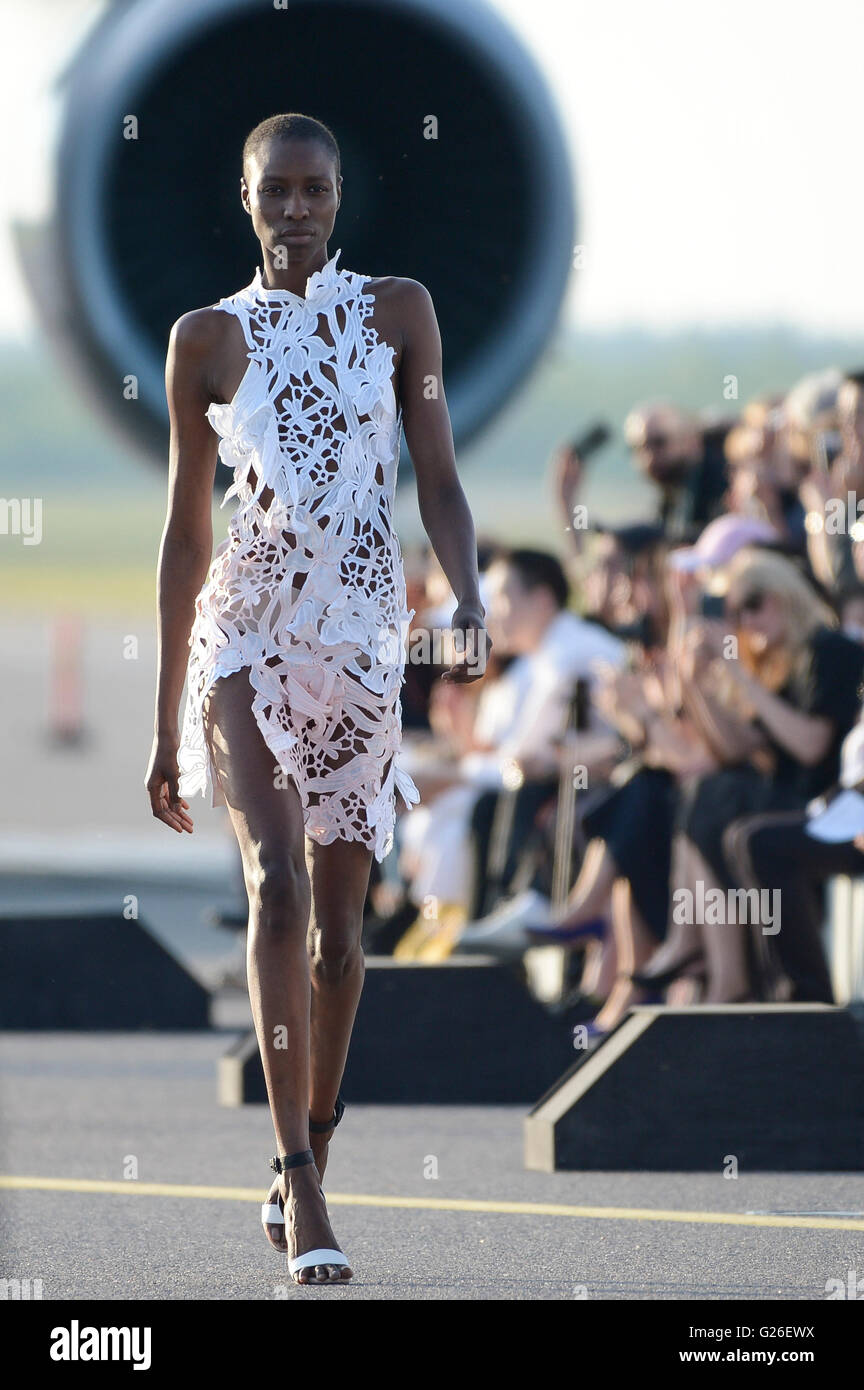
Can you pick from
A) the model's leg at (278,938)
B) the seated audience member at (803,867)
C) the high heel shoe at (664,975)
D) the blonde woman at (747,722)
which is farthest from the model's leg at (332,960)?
the high heel shoe at (664,975)

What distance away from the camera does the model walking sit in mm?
3795

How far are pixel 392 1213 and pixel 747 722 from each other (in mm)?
2320

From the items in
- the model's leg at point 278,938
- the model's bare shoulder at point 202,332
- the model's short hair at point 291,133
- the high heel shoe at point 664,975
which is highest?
the model's short hair at point 291,133

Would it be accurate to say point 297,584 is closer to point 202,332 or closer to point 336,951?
point 202,332

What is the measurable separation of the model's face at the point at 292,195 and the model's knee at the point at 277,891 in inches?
36.6

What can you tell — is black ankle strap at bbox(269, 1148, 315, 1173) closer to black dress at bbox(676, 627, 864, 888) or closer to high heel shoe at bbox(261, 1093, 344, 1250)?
high heel shoe at bbox(261, 1093, 344, 1250)

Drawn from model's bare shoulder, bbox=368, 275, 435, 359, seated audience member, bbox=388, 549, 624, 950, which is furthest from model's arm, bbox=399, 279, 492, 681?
seated audience member, bbox=388, 549, 624, 950

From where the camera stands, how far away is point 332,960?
13.3 feet

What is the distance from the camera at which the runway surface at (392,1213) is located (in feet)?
12.4

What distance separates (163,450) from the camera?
848 centimetres

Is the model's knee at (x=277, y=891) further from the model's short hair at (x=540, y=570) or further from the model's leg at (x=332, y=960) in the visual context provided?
the model's short hair at (x=540, y=570)

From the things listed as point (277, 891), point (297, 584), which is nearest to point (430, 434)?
point (297, 584)

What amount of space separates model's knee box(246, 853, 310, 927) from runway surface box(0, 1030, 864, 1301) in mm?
534

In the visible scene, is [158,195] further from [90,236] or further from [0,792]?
[0,792]
